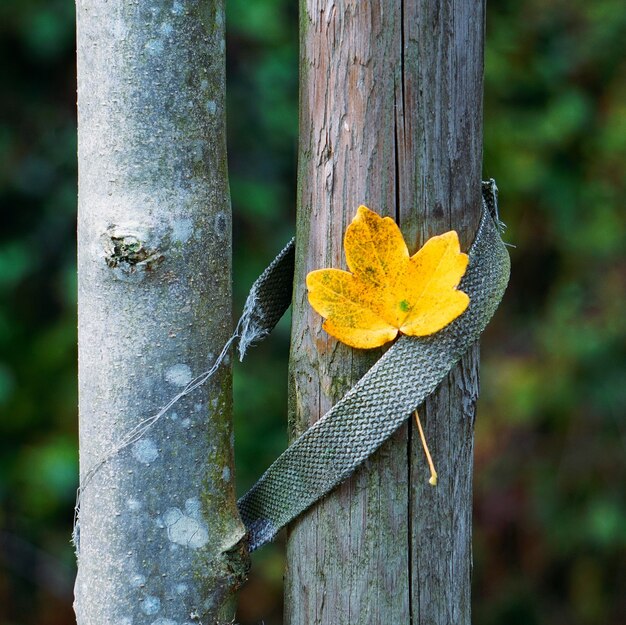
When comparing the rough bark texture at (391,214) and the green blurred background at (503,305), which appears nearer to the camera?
the rough bark texture at (391,214)

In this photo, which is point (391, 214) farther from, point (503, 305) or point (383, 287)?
point (503, 305)

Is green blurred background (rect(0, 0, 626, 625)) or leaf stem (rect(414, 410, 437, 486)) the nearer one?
leaf stem (rect(414, 410, 437, 486))

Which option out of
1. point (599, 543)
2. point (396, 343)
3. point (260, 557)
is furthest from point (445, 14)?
point (599, 543)

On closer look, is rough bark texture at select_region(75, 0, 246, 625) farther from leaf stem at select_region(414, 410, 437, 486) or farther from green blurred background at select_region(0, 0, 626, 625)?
green blurred background at select_region(0, 0, 626, 625)

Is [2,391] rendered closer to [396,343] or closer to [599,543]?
[396,343]

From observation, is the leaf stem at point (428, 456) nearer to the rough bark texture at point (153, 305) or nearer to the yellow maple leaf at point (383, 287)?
the yellow maple leaf at point (383, 287)

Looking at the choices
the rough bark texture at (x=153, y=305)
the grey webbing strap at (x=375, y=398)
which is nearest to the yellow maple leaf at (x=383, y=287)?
the grey webbing strap at (x=375, y=398)

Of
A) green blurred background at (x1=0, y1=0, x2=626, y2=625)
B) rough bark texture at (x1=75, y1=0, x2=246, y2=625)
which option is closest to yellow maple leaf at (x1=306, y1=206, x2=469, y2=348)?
rough bark texture at (x1=75, y1=0, x2=246, y2=625)
